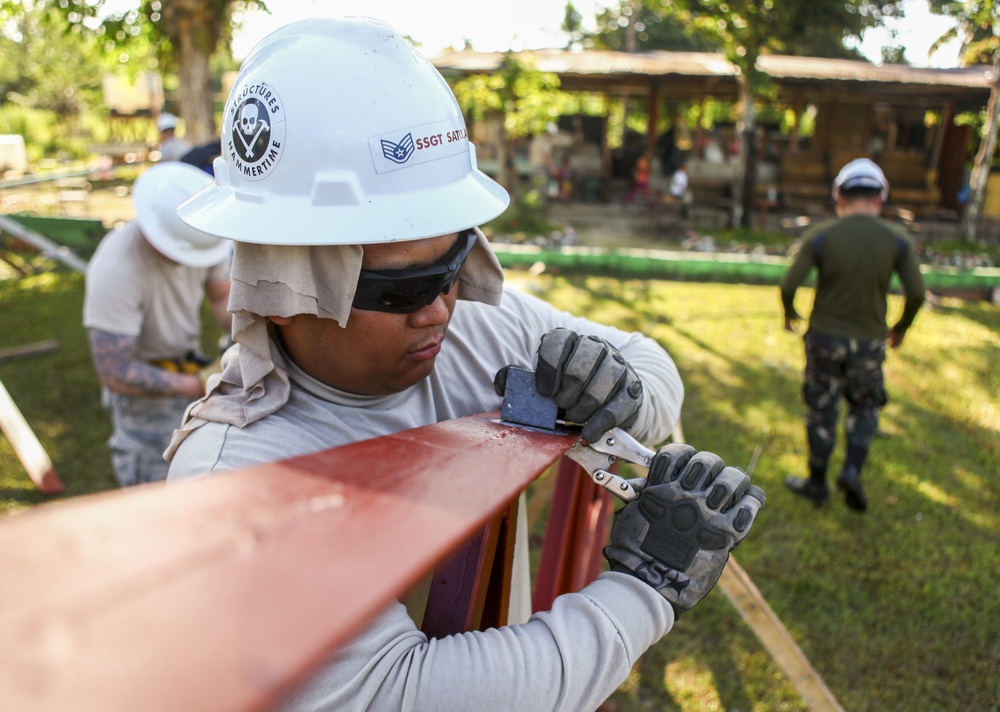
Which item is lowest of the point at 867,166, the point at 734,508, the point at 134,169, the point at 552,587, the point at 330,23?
the point at 134,169

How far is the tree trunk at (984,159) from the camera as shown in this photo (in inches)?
497

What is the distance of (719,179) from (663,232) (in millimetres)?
4356

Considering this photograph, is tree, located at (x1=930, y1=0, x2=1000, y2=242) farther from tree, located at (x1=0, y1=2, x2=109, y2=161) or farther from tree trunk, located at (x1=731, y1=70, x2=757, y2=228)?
tree, located at (x1=0, y1=2, x2=109, y2=161)

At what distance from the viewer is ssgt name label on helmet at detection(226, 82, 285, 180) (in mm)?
1347

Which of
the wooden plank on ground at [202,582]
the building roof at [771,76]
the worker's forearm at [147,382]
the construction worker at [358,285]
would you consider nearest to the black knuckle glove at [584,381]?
the construction worker at [358,285]

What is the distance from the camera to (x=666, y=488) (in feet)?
4.24

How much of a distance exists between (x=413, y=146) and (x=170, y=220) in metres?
2.44

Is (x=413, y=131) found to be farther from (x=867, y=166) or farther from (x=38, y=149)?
(x=38, y=149)

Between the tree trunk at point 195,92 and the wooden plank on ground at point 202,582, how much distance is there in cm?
1027

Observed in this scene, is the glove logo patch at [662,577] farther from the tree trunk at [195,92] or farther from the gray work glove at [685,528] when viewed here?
the tree trunk at [195,92]

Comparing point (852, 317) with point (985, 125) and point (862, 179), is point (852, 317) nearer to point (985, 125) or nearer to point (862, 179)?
point (862, 179)

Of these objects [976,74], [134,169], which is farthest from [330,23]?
[134,169]

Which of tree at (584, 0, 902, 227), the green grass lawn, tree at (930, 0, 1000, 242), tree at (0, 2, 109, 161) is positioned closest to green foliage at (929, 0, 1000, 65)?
tree at (930, 0, 1000, 242)

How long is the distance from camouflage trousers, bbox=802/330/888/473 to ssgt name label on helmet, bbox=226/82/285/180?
4.20 metres
